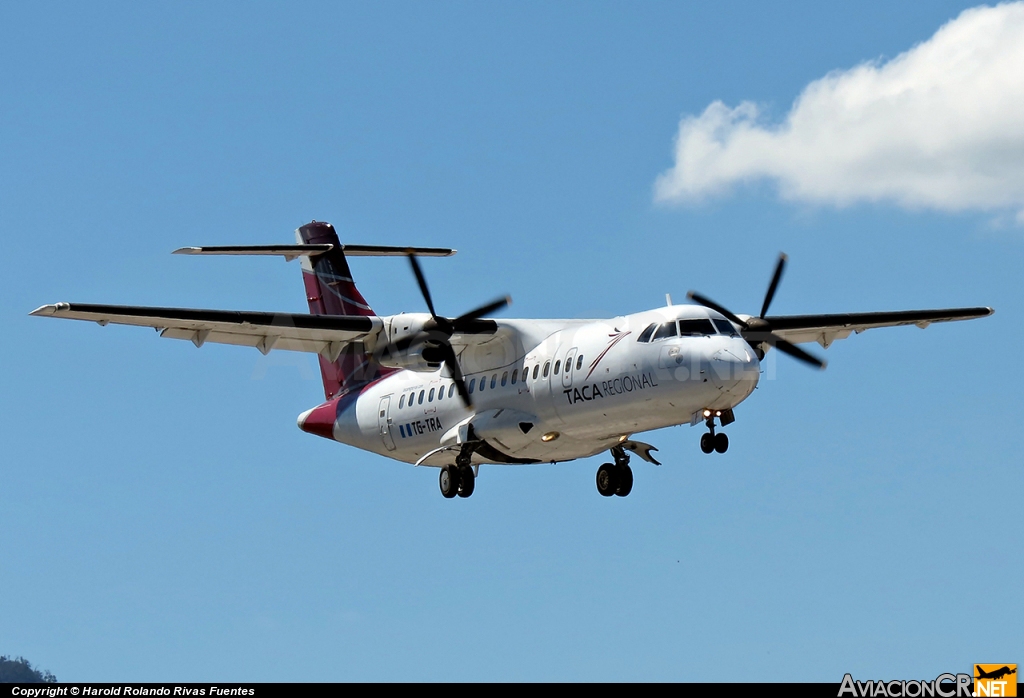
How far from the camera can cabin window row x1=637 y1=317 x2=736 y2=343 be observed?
20781 millimetres

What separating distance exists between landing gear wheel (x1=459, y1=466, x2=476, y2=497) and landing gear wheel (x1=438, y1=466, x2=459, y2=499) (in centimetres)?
10

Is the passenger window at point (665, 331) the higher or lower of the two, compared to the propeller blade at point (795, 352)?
lower

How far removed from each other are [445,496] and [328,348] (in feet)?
12.7

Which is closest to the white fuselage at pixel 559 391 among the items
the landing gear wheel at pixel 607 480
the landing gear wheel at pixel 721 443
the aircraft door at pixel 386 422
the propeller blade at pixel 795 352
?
the aircraft door at pixel 386 422

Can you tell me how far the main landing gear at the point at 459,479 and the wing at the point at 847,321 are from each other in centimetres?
638

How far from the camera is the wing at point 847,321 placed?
24564 mm

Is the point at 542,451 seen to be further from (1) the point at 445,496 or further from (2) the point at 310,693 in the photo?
(2) the point at 310,693

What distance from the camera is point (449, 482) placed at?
24.8 metres

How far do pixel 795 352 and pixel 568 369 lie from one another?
4301mm

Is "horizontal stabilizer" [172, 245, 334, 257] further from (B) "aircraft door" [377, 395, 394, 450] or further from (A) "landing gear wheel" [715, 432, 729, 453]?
(A) "landing gear wheel" [715, 432, 729, 453]

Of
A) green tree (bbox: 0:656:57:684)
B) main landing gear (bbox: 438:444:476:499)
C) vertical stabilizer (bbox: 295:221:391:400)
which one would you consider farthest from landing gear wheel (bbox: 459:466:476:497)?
green tree (bbox: 0:656:57:684)

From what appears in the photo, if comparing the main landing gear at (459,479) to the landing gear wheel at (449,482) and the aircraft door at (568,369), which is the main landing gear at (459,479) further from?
the aircraft door at (568,369)

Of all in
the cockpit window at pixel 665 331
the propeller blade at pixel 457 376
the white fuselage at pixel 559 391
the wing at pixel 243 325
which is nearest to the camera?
the white fuselage at pixel 559 391

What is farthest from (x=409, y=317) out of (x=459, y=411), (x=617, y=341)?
(x=617, y=341)
